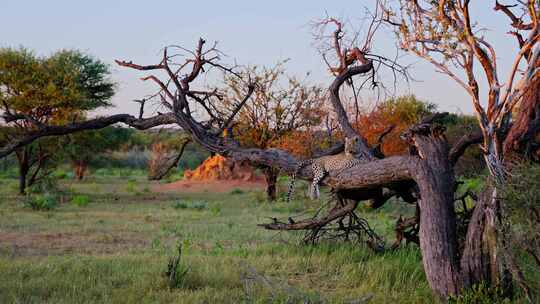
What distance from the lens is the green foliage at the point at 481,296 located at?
563 centimetres

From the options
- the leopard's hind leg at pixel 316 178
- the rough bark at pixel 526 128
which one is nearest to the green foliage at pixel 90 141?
the leopard's hind leg at pixel 316 178

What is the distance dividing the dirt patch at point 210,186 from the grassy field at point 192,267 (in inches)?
583

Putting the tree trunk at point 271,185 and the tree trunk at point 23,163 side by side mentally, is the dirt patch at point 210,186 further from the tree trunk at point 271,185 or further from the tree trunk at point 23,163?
the tree trunk at point 23,163

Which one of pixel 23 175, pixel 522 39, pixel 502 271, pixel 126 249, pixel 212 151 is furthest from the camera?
pixel 23 175

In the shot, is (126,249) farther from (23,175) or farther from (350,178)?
(23,175)

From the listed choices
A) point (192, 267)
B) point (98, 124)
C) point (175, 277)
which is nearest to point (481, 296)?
point (175, 277)

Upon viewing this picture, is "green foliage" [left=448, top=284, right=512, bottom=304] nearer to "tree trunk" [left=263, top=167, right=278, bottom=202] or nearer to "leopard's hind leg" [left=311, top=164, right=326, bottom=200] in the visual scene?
"leopard's hind leg" [left=311, top=164, right=326, bottom=200]

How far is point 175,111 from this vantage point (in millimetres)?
7684

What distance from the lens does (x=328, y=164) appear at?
6.95 meters

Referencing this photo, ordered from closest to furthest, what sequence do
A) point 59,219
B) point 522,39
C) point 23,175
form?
point 522,39 < point 59,219 < point 23,175

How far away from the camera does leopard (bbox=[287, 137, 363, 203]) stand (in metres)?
6.84

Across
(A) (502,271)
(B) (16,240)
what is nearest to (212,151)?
(A) (502,271)

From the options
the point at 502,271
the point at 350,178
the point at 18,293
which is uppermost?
the point at 350,178

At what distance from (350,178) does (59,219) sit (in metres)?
9.77
